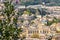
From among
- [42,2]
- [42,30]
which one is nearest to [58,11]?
[42,2]

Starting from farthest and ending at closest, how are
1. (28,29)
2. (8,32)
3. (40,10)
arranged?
(40,10), (28,29), (8,32)

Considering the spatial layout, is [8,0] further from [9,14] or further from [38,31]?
[38,31]

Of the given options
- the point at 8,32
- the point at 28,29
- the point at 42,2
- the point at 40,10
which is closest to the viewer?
the point at 8,32


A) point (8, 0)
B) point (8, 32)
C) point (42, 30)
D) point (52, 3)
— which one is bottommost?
point (52, 3)

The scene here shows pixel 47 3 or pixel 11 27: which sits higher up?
pixel 11 27

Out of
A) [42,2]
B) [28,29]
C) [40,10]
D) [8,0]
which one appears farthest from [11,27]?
[42,2]

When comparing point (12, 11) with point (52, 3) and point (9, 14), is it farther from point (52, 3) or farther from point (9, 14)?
point (52, 3)

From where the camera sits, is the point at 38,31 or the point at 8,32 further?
the point at 38,31
